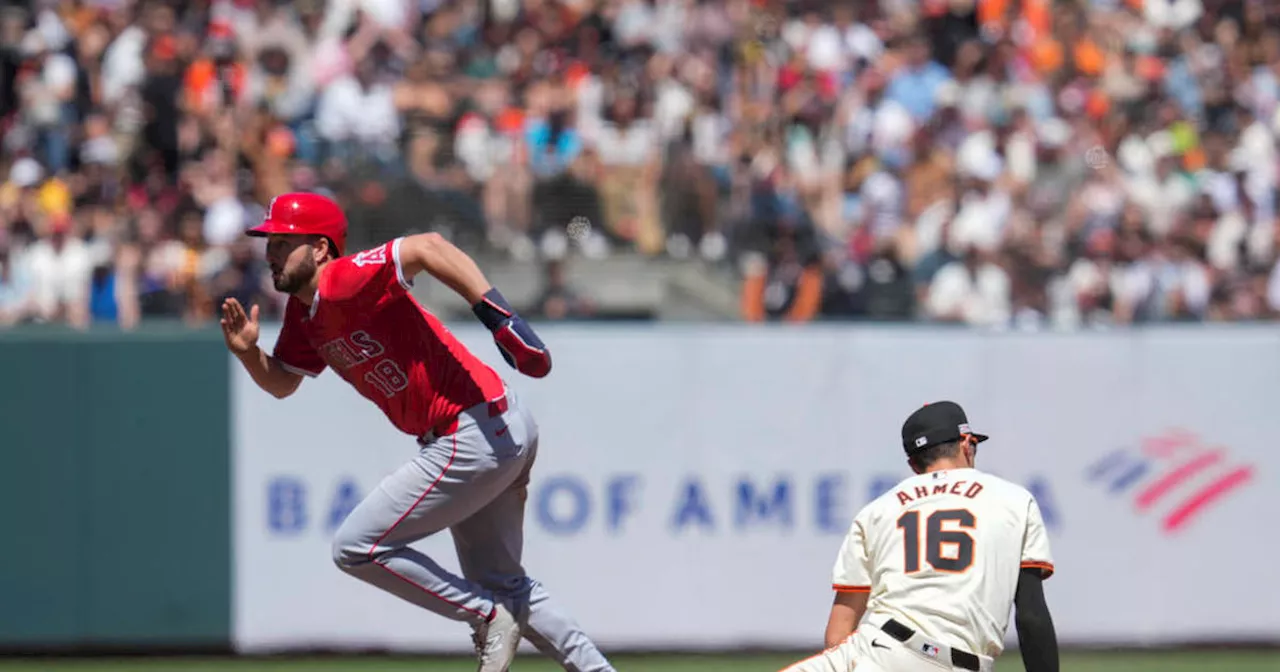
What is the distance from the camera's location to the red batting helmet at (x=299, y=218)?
21.0ft

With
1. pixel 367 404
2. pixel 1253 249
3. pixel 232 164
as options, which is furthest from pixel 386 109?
pixel 1253 249

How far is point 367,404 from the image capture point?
10.3 meters

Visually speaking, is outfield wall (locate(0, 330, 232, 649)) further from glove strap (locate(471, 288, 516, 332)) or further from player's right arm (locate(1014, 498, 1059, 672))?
player's right arm (locate(1014, 498, 1059, 672))

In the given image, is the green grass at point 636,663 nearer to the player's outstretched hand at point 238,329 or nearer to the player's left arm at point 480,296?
the player's outstretched hand at point 238,329

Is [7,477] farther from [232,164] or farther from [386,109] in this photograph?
[386,109]

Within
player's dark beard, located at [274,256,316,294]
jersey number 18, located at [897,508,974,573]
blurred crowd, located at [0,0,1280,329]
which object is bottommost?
jersey number 18, located at [897,508,974,573]

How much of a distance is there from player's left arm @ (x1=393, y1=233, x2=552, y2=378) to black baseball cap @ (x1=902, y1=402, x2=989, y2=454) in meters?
1.22

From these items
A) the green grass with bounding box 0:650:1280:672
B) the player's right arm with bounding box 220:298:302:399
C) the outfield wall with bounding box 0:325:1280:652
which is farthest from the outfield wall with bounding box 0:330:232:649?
the player's right arm with bounding box 220:298:302:399

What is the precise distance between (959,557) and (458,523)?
2175mm

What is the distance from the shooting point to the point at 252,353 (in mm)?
6871

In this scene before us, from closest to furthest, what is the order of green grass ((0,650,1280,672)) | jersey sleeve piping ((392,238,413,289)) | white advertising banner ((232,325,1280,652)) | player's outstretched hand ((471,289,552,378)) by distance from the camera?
player's outstretched hand ((471,289,552,378)), jersey sleeve piping ((392,238,413,289)), green grass ((0,650,1280,672)), white advertising banner ((232,325,1280,652))

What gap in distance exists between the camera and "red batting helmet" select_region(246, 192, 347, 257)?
21.0 ft

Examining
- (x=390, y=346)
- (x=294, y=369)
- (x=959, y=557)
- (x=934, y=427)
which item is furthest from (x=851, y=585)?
(x=294, y=369)

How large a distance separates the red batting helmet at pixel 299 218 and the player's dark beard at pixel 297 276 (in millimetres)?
115
